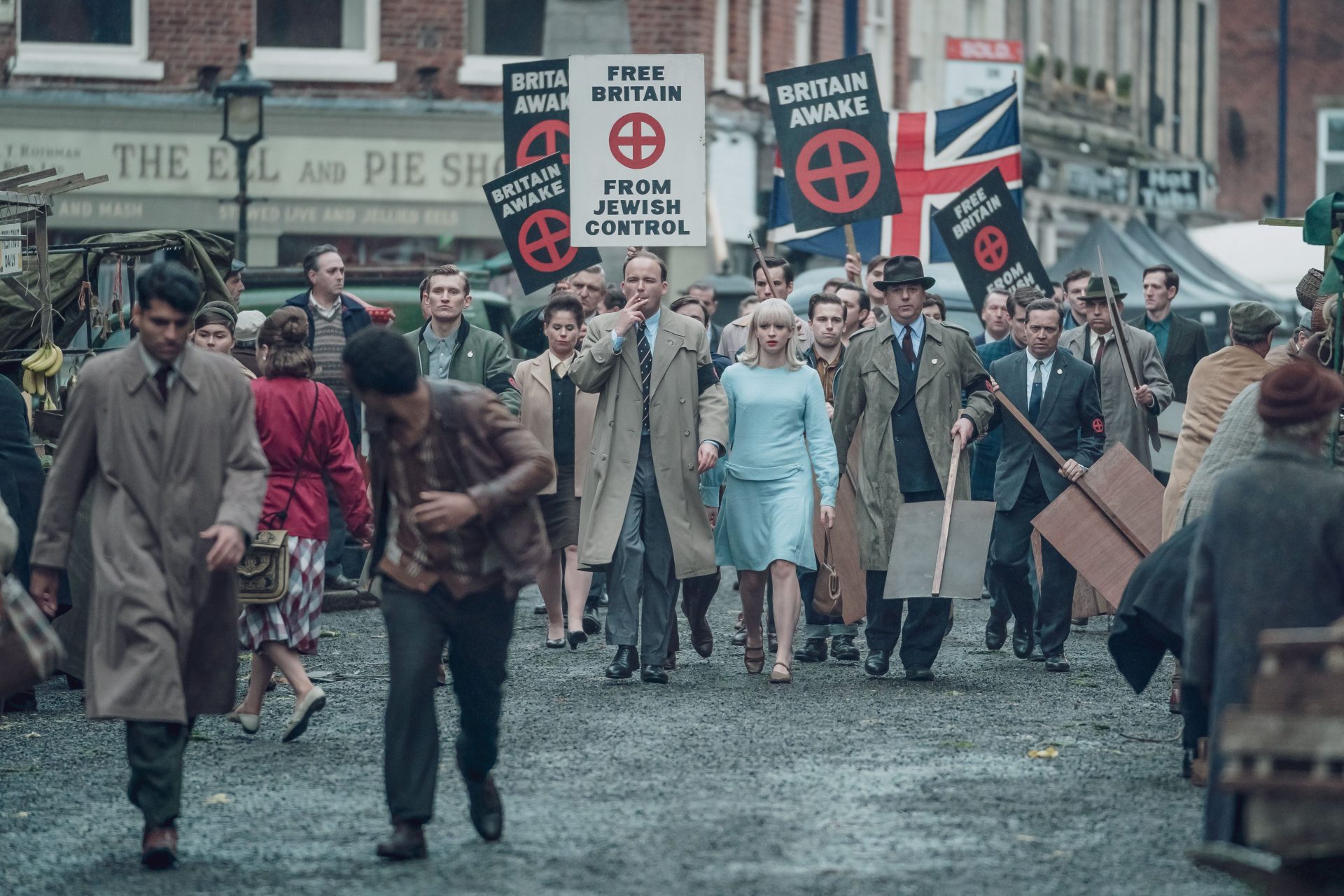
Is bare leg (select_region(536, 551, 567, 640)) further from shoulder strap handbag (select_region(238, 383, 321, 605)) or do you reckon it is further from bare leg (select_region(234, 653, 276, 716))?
shoulder strap handbag (select_region(238, 383, 321, 605))

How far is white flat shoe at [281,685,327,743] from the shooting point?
9.24 meters

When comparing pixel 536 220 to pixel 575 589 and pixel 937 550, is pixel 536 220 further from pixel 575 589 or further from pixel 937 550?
pixel 937 550

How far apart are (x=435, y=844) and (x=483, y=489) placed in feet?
3.75

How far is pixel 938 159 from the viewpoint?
1870 centimetres

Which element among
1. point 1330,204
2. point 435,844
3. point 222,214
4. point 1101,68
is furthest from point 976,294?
point 1101,68

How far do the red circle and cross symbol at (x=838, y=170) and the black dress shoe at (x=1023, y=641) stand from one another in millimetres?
3775

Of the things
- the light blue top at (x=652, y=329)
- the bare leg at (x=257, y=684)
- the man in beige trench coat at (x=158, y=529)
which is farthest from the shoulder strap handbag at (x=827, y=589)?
the man in beige trench coat at (x=158, y=529)

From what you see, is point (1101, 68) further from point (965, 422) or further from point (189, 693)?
point (189, 693)

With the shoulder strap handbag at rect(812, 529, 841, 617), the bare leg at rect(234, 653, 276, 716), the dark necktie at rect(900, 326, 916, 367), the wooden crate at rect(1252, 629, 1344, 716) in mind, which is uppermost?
the dark necktie at rect(900, 326, 916, 367)

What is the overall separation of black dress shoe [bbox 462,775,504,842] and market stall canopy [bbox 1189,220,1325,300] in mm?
23634

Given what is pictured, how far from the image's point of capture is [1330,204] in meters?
9.06

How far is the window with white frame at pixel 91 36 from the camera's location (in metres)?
27.4

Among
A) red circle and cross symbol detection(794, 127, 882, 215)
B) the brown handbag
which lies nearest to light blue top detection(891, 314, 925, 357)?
the brown handbag

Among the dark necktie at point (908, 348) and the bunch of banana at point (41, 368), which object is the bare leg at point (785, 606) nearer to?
the dark necktie at point (908, 348)
